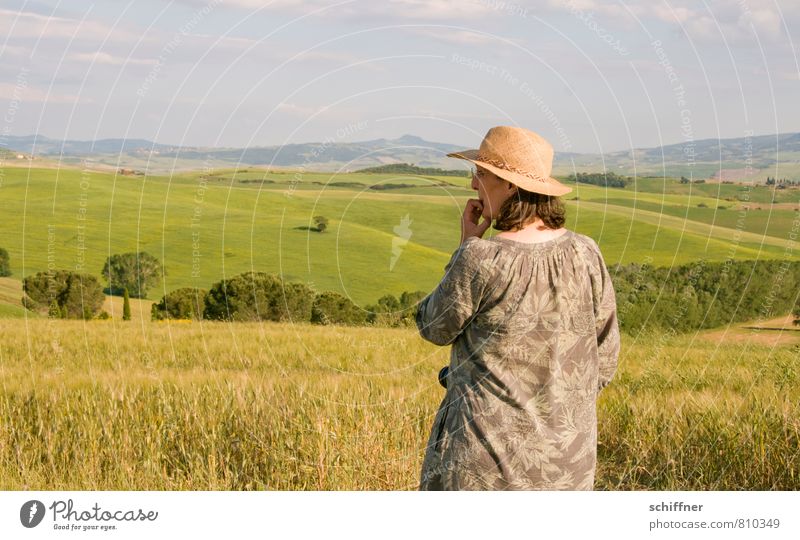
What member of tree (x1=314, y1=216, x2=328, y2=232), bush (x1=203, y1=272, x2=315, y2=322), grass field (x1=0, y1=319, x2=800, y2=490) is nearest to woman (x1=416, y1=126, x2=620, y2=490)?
grass field (x1=0, y1=319, x2=800, y2=490)

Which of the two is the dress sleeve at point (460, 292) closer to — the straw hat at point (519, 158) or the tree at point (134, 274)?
the straw hat at point (519, 158)

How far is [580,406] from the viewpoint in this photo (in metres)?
3.33

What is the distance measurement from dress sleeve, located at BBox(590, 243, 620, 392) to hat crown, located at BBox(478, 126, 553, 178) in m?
0.37

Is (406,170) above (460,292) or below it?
above

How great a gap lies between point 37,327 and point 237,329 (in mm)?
2682

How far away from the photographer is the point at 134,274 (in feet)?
42.4

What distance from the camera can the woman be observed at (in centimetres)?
314

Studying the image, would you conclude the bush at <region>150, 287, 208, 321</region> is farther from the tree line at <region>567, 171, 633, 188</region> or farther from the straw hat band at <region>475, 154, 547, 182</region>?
the straw hat band at <region>475, 154, 547, 182</region>

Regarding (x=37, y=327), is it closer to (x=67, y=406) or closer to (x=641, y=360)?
(x=67, y=406)

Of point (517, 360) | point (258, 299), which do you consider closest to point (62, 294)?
point (258, 299)

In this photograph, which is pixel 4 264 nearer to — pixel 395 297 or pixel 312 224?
pixel 312 224

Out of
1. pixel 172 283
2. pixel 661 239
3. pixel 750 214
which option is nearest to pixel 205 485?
pixel 750 214

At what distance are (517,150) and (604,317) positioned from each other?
0.72 meters
